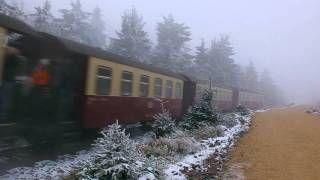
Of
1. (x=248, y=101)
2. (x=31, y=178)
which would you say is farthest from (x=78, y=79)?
(x=248, y=101)

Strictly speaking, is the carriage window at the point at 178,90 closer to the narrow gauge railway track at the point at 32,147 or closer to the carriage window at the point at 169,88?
the carriage window at the point at 169,88

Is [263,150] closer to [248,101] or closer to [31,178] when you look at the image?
[31,178]

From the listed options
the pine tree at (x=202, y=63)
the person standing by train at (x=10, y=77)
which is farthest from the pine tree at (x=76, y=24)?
the person standing by train at (x=10, y=77)

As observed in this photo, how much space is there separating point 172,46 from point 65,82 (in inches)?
1522

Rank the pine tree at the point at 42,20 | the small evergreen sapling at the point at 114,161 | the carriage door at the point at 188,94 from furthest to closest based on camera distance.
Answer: the pine tree at the point at 42,20
the carriage door at the point at 188,94
the small evergreen sapling at the point at 114,161

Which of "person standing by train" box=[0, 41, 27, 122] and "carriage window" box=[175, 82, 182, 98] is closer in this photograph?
"person standing by train" box=[0, 41, 27, 122]

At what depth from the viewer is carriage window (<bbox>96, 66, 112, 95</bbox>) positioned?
1532cm

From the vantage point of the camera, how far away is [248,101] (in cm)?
5791

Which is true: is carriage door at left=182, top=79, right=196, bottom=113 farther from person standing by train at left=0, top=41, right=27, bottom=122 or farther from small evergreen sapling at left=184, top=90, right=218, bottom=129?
person standing by train at left=0, top=41, right=27, bottom=122

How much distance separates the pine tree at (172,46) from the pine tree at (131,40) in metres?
1.85

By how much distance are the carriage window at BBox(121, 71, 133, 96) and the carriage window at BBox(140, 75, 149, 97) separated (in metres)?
1.31

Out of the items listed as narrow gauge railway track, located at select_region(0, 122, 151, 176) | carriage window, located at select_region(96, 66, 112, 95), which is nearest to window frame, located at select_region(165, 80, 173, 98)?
carriage window, located at select_region(96, 66, 112, 95)

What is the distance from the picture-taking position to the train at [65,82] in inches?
488

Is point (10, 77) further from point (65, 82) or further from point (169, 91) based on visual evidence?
point (169, 91)
